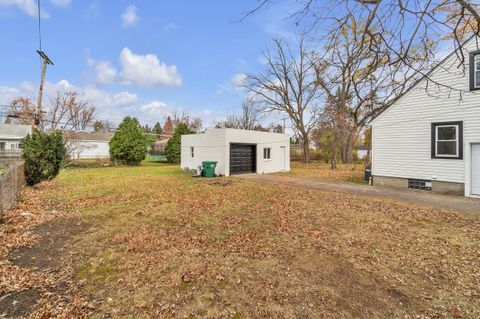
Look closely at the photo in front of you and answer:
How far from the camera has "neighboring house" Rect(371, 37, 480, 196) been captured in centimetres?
896

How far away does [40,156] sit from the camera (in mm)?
10797

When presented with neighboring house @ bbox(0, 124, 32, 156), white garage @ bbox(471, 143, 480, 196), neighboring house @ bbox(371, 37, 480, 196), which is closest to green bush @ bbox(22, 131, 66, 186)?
neighboring house @ bbox(371, 37, 480, 196)

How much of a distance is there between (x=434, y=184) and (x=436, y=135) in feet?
6.62

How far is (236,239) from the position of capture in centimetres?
493

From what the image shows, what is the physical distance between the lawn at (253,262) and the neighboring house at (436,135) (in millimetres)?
3902

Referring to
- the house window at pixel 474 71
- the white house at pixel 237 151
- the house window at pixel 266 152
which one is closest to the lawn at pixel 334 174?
the white house at pixel 237 151

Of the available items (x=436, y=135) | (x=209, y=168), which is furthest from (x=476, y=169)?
(x=209, y=168)

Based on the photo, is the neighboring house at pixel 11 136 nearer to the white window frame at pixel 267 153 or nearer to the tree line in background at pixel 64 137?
the tree line in background at pixel 64 137

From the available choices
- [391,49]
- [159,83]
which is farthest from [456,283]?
[159,83]

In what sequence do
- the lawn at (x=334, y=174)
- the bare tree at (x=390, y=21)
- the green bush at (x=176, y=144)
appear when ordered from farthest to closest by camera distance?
the green bush at (x=176, y=144)
the lawn at (x=334, y=174)
the bare tree at (x=390, y=21)

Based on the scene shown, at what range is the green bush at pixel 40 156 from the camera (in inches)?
416

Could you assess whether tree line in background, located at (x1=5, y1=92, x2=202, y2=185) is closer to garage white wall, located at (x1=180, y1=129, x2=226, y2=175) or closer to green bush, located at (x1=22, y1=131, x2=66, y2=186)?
green bush, located at (x1=22, y1=131, x2=66, y2=186)

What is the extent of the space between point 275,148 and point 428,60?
51.2 ft

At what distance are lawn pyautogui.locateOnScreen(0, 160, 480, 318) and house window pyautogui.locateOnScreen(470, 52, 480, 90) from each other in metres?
5.62
